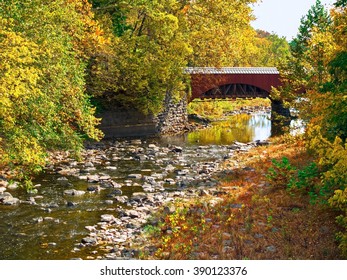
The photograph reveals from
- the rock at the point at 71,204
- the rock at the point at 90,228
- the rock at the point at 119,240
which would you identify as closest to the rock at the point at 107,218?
the rock at the point at 90,228

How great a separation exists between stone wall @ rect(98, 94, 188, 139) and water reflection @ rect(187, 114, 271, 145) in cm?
172

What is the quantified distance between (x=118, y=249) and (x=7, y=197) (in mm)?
5957

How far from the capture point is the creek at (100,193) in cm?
1244

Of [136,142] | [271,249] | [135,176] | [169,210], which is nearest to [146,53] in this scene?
[136,142]

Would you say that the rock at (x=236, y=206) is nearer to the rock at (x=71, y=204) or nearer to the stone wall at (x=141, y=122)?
the rock at (x=71, y=204)

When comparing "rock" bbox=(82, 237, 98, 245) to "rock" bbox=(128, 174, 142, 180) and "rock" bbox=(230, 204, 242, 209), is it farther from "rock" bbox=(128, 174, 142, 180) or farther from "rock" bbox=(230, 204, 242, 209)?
"rock" bbox=(128, 174, 142, 180)

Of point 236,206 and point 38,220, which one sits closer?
point 38,220

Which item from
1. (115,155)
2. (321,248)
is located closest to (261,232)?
(321,248)

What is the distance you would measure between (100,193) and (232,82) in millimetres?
26714

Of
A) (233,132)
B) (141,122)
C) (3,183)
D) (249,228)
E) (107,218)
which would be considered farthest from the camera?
(233,132)

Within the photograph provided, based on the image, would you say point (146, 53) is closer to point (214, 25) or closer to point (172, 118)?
point (214, 25)

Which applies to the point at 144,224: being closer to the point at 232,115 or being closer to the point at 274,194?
the point at 274,194

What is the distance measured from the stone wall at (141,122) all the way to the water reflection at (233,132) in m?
1.72

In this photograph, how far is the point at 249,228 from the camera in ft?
40.8
